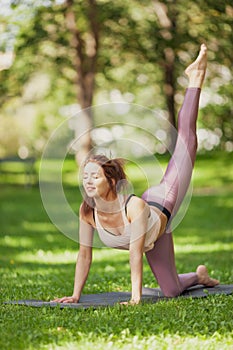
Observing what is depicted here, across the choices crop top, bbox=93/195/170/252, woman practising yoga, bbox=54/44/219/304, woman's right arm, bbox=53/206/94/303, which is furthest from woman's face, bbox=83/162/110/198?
woman's right arm, bbox=53/206/94/303

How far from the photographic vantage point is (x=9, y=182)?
2681 centimetres

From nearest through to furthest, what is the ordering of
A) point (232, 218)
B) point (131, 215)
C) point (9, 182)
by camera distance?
point (131, 215) < point (232, 218) < point (9, 182)

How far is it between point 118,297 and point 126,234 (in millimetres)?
706

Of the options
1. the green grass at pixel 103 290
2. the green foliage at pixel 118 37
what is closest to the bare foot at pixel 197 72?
the green grass at pixel 103 290

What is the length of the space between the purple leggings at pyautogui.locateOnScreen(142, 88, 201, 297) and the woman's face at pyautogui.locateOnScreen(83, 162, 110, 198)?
62 cm

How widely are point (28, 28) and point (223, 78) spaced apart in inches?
416

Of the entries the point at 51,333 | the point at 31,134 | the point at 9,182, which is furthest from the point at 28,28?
the point at 31,134

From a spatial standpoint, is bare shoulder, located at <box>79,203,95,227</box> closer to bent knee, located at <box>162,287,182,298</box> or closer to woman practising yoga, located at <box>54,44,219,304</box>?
woman practising yoga, located at <box>54,44,219,304</box>

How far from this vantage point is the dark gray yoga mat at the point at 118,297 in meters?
5.64

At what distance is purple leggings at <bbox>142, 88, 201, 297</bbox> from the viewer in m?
6.10

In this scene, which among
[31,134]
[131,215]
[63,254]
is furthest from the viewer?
[31,134]

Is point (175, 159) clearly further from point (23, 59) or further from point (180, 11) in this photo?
point (23, 59)

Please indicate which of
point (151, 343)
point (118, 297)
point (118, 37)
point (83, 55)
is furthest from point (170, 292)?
point (118, 37)

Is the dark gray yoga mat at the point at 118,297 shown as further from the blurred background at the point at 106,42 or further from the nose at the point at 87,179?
the blurred background at the point at 106,42
